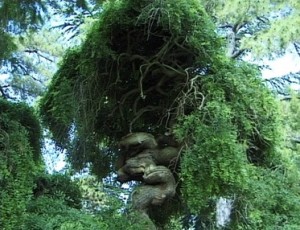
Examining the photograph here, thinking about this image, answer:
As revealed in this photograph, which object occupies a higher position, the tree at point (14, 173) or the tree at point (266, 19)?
the tree at point (266, 19)

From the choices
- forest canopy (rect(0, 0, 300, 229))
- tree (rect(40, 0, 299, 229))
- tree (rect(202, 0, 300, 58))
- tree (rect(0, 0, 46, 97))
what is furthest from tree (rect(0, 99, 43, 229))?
tree (rect(202, 0, 300, 58))

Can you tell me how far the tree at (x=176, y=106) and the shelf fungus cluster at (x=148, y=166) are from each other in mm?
18

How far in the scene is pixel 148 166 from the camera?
186 inches

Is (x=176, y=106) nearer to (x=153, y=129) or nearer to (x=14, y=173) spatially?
(x=153, y=129)

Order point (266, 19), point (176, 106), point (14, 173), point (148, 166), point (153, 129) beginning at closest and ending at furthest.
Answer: point (14, 173)
point (148, 166)
point (176, 106)
point (153, 129)
point (266, 19)

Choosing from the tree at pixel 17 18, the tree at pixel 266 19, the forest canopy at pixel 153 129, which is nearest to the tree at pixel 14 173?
the forest canopy at pixel 153 129

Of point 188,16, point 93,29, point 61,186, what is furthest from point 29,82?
point 188,16

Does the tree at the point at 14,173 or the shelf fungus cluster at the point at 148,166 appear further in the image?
the shelf fungus cluster at the point at 148,166

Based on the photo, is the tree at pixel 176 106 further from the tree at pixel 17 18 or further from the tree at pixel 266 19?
the tree at pixel 266 19

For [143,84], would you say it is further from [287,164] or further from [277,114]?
[287,164]

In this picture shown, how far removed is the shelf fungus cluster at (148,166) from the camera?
460cm

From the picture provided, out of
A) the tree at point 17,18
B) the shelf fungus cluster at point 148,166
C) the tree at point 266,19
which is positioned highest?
the tree at point 266,19

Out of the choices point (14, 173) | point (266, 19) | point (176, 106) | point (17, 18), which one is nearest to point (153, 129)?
point (176, 106)

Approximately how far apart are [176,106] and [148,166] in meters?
0.81
